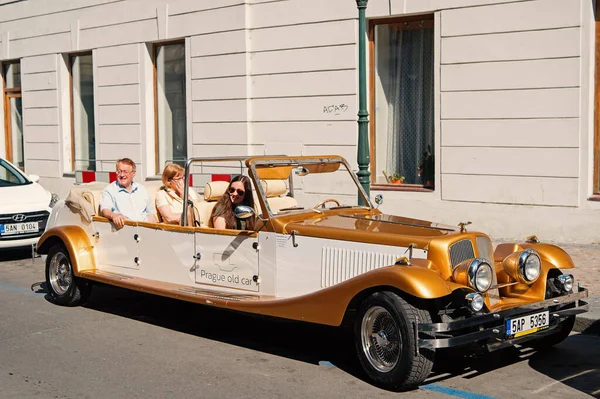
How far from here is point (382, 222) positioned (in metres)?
7.07

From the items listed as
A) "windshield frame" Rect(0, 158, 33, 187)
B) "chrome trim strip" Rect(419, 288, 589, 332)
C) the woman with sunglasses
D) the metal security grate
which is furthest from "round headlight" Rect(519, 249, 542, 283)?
"windshield frame" Rect(0, 158, 33, 187)

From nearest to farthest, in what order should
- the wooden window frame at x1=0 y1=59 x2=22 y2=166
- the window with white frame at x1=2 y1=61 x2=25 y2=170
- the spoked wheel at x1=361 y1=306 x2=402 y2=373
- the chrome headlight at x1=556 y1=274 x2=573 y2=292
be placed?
the spoked wheel at x1=361 y1=306 x2=402 y2=373 < the chrome headlight at x1=556 y1=274 x2=573 y2=292 < the window with white frame at x1=2 y1=61 x2=25 y2=170 < the wooden window frame at x1=0 y1=59 x2=22 y2=166

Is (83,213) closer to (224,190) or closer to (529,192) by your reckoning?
(224,190)

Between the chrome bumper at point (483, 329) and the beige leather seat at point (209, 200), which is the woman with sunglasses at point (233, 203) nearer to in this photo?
the beige leather seat at point (209, 200)

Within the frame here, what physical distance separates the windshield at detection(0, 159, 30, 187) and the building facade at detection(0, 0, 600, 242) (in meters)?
4.11

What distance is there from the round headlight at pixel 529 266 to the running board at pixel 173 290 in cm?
198

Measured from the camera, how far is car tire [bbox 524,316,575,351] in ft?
23.0

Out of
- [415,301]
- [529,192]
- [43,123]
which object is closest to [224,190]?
[415,301]

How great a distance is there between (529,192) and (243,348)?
6.17m

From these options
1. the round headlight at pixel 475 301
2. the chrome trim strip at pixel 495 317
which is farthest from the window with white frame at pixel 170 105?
the round headlight at pixel 475 301

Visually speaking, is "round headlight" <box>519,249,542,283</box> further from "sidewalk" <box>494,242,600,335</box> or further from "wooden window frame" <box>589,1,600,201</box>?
"wooden window frame" <box>589,1,600,201</box>

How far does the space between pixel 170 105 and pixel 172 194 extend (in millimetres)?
9387

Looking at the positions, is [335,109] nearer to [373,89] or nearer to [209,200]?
[373,89]

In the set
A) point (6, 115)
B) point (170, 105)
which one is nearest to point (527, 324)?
point (170, 105)
